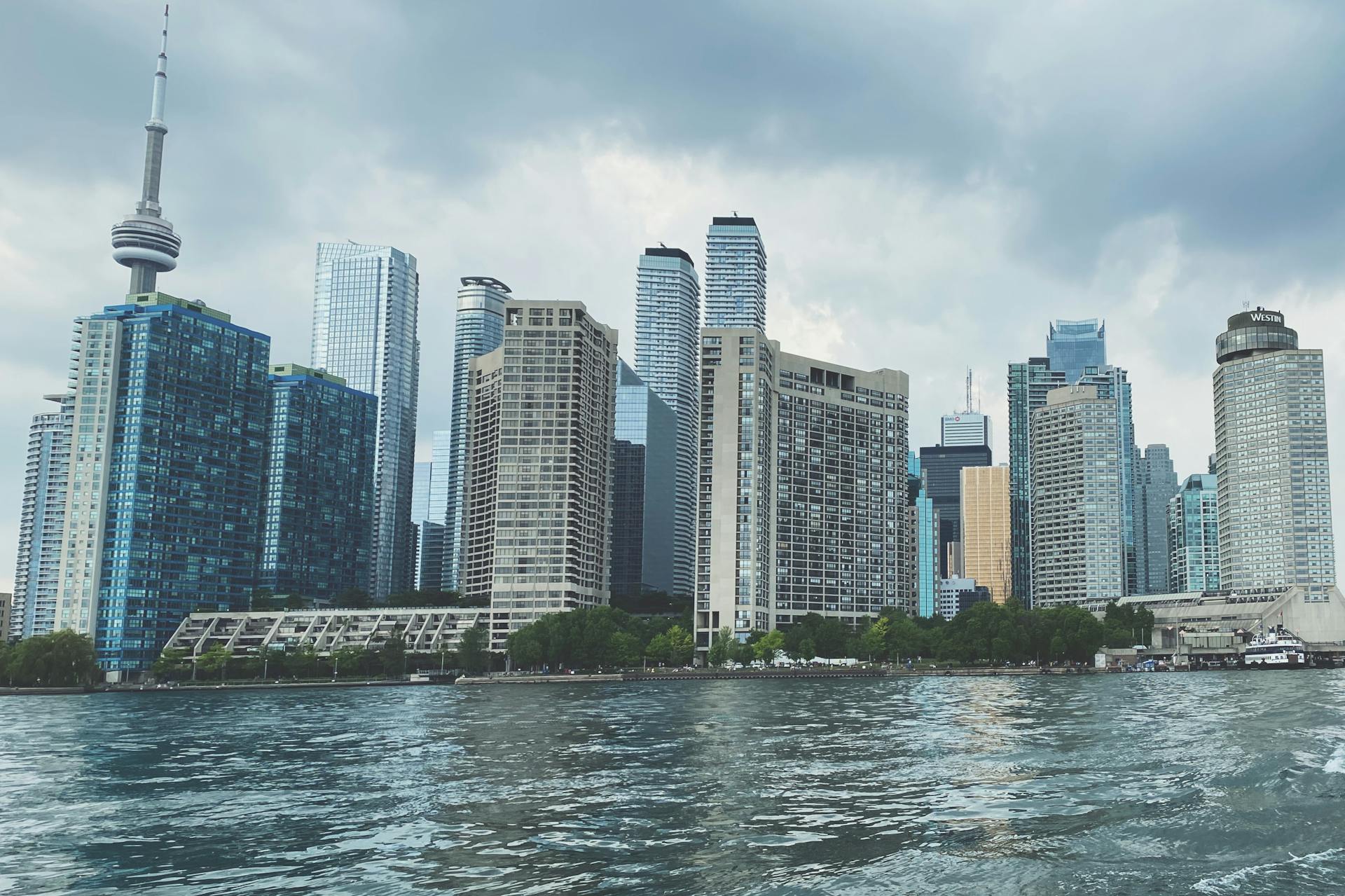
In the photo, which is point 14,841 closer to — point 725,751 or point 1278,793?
point 725,751

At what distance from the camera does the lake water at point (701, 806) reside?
35969 millimetres

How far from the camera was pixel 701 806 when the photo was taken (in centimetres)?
4938

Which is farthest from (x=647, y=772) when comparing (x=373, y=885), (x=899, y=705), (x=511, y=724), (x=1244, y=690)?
(x=1244, y=690)

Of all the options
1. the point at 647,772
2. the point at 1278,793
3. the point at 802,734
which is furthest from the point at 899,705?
the point at 1278,793

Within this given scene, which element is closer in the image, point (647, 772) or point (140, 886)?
point (140, 886)

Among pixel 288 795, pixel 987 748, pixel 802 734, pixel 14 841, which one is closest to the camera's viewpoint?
pixel 14 841

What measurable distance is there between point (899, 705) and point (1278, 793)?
7545cm

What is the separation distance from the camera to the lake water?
36.0m

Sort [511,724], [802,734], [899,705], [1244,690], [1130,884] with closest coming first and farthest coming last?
1. [1130,884]
2. [802,734]
3. [511,724]
4. [899,705]
5. [1244,690]

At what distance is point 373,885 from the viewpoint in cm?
3588

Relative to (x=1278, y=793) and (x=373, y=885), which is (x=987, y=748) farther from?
(x=373, y=885)

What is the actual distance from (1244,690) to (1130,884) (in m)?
123

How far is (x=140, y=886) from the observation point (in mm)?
36562

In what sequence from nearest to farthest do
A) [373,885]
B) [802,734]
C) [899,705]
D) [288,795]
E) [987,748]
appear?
1. [373,885]
2. [288,795]
3. [987,748]
4. [802,734]
5. [899,705]
